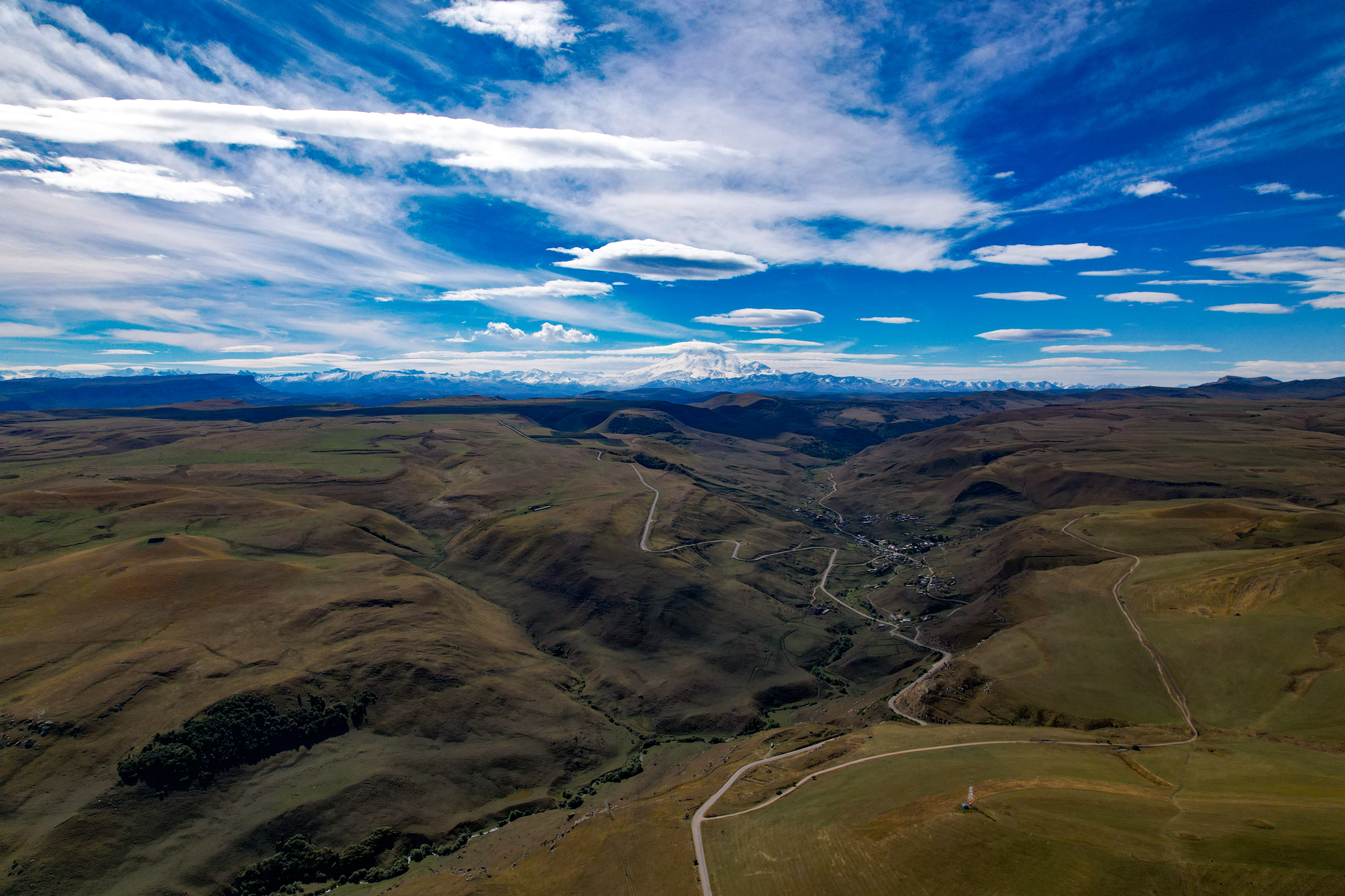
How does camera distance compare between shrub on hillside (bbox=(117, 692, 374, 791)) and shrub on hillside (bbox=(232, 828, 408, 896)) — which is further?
shrub on hillside (bbox=(117, 692, 374, 791))

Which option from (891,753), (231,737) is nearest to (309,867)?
(231,737)

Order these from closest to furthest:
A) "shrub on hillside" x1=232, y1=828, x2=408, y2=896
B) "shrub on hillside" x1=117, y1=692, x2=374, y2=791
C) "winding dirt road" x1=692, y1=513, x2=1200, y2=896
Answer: "winding dirt road" x1=692, y1=513, x2=1200, y2=896
"shrub on hillside" x1=232, y1=828, x2=408, y2=896
"shrub on hillside" x1=117, y1=692, x2=374, y2=791

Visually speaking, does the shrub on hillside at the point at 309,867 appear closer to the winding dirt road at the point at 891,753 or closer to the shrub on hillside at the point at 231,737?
the shrub on hillside at the point at 231,737

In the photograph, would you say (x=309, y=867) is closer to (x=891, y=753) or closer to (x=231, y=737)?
(x=231, y=737)

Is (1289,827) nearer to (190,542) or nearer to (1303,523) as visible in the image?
(1303,523)

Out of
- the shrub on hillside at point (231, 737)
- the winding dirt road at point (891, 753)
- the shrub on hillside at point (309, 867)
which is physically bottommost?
the shrub on hillside at point (309, 867)

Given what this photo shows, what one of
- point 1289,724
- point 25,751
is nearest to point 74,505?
point 25,751

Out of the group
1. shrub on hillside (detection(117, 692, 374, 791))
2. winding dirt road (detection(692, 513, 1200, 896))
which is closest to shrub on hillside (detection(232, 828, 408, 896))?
shrub on hillside (detection(117, 692, 374, 791))

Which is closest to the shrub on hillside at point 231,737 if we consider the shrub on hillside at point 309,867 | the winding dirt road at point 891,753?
the shrub on hillside at point 309,867

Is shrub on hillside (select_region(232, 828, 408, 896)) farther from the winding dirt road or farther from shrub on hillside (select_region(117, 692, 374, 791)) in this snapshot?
the winding dirt road

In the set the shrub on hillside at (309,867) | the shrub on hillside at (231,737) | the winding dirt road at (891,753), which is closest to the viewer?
the winding dirt road at (891,753)

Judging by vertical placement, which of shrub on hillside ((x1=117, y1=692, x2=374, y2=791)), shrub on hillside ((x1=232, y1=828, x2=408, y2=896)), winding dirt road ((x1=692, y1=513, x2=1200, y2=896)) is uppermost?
winding dirt road ((x1=692, y1=513, x2=1200, y2=896))
